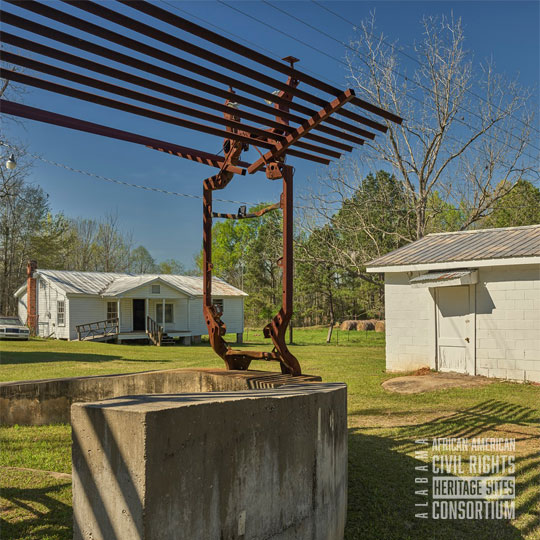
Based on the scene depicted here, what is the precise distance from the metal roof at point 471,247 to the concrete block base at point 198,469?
919 centimetres

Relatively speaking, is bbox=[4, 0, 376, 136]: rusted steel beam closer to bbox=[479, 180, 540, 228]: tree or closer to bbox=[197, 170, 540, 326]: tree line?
bbox=[197, 170, 540, 326]: tree line

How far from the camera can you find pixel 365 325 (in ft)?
118

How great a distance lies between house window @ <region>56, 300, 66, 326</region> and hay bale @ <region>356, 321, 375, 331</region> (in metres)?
19.3

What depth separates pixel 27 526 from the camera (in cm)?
379

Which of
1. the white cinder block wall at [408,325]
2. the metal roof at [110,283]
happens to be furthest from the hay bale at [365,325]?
the white cinder block wall at [408,325]

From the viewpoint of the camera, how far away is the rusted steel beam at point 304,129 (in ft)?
16.8

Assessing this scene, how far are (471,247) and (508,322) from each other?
221cm

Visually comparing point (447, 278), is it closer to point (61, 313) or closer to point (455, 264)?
point (455, 264)

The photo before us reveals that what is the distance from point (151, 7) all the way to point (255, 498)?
11.0 ft

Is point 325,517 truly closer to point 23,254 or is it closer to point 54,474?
point 54,474

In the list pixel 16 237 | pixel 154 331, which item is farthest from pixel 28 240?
pixel 154 331

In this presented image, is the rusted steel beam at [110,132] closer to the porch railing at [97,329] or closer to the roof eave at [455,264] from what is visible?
the roof eave at [455,264]

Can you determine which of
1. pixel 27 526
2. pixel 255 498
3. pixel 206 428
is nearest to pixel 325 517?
pixel 255 498

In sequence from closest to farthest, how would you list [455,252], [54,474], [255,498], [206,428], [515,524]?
[206,428] < [255,498] < [515,524] < [54,474] < [455,252]
